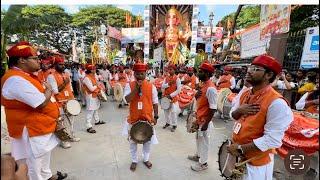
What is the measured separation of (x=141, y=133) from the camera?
489 cm

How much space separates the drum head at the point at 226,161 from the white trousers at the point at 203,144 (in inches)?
55.7

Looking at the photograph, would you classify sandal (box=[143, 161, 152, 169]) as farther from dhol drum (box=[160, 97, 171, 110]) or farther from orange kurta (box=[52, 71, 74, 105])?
dhol drum (box=[160, 97, 171, 110])

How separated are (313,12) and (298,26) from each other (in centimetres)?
126

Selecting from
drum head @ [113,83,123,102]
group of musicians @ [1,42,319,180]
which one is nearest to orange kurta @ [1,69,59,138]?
group of musicians @ [1,42,319,180]

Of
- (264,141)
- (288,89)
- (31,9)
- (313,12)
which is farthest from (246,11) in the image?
(264,141)

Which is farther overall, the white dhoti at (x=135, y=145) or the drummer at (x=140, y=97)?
the white dhoti at (x=135, y=145)

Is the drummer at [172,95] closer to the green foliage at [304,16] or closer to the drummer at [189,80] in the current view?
the drummer at [189,80]

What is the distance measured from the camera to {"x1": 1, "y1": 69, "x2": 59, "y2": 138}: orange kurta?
3363 millimetres

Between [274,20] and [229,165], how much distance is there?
5365 millimetres

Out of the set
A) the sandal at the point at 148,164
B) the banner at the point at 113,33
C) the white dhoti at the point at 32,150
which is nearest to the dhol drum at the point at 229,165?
the sandal at the point at 148,164

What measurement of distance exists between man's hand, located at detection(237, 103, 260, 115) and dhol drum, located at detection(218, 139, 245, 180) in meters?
0.50

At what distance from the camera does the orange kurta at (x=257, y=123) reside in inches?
105

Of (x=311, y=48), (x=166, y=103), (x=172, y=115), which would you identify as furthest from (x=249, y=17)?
(x=311, y=48)

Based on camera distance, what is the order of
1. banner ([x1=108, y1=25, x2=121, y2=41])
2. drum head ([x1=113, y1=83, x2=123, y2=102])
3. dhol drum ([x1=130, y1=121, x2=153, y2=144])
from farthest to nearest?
banner ([x1=108, y1=25, x2=121, y2=41]) < drum head ([x1=113, y1=83, x2=123, y2=102]) < dhol drum ([x1=130, y1=121, x2=153, y2=144])
